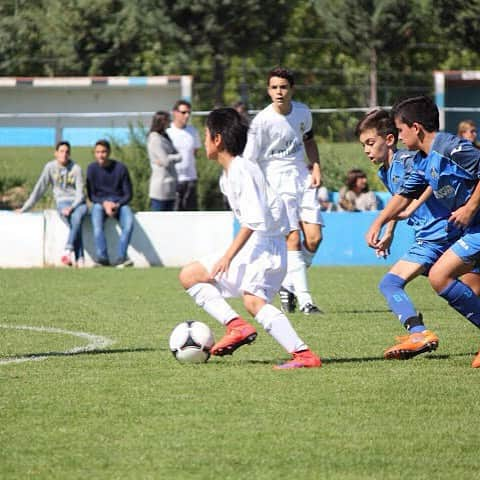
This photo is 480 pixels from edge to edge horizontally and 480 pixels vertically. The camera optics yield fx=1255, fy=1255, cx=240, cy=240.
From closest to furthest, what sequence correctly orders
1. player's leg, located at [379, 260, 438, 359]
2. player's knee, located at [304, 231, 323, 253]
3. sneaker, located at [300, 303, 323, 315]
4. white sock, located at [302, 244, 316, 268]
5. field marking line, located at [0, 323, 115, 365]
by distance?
player's leg, located at [379, 260, 438, 359]
field marking line, located at [0, 323, 115, 365]
sneaker, located at [300, 303, 323, 315]
player's knee, located at [304, 231, 323, 253]
white sock, located at [302, 244, 316, 268]

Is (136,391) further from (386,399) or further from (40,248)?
(40,248)

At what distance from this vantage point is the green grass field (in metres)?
5.05

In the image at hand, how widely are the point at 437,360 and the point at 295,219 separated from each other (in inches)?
140

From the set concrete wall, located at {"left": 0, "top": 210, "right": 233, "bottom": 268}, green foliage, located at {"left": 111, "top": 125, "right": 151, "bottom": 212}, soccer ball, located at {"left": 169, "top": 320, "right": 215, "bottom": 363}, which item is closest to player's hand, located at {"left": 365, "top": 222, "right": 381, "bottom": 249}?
soccer ball, located at {"left": 169, "top": 320, "right": 215, "bottom": 363}

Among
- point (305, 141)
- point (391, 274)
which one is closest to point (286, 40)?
point (305, 141)

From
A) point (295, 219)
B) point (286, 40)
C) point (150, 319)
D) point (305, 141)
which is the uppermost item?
point (286, 40)

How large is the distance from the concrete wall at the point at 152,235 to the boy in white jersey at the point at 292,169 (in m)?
5.32

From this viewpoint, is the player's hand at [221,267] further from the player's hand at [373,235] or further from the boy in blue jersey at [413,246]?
the boy in blue jersey at [413,246]

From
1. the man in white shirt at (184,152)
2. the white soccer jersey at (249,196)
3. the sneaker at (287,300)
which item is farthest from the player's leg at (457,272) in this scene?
the man in white shirt at (184,152)

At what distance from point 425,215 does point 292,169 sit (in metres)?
3.04

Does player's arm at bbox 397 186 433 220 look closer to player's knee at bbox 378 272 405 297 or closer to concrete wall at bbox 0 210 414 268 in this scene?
player's knee at bbox 378 272 405 297

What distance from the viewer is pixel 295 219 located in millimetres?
11219

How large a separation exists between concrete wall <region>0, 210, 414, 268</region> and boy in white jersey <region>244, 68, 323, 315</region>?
5319mm

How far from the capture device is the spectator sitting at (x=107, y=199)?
1642cm
